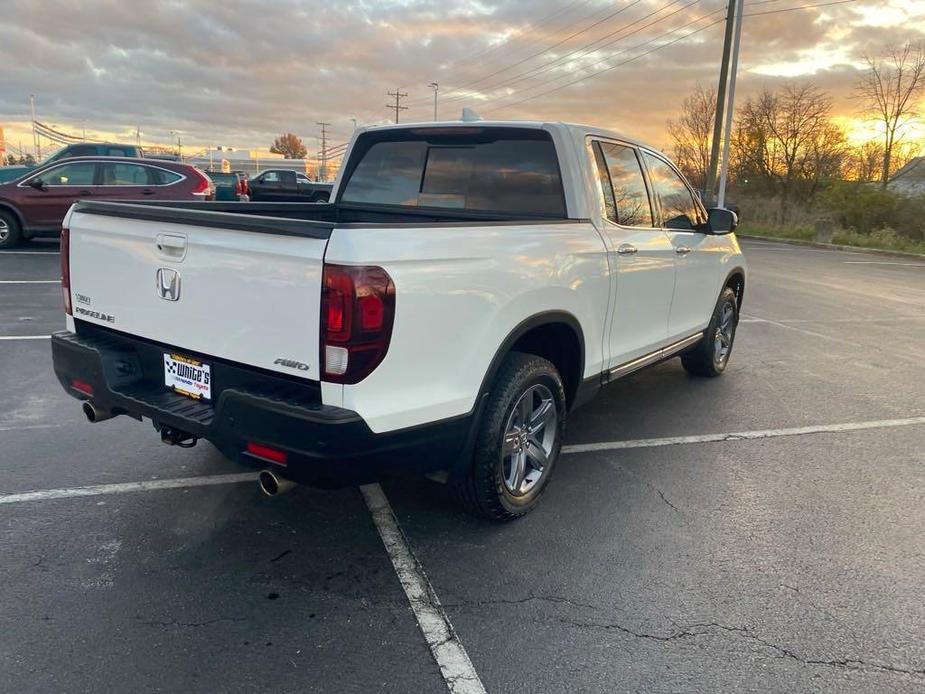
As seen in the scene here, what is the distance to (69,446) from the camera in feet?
14.0

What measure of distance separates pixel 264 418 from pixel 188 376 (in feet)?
2.09

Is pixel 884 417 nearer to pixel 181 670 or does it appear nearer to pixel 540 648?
pixel 540 648

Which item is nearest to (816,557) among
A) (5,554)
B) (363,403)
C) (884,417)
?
(363,403)

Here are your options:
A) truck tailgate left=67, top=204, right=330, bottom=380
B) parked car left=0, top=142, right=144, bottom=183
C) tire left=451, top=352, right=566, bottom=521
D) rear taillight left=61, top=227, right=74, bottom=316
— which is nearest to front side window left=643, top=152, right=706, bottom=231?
tire left=451, top=352, right=566, bottom=521

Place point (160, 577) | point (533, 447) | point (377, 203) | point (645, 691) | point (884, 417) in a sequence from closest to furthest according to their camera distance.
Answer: point (645, 691) → point (160, 577) → point (533, 447) → point (377, 203) → point (884, 417)

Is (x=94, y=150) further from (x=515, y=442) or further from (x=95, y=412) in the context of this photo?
(x=515, y=442)

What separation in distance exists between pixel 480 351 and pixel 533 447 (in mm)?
878

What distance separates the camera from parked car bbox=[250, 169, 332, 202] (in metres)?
27.8

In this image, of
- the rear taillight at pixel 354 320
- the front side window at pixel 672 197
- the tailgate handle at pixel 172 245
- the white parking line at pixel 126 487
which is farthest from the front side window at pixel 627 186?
the white parking line at pixel 126 487

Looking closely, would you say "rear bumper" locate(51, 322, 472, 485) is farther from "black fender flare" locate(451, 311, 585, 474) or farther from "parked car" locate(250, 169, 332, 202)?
"parked car" locate(250, 169, 332, 202)

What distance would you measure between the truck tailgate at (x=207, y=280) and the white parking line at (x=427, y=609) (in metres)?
1.05

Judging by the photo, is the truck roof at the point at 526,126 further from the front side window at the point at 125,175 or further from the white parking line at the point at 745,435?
the front side window at the point at 125,175

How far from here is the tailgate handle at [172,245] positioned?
2.90m

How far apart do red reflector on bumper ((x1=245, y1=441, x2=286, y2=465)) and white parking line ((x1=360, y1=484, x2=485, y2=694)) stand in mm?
803
